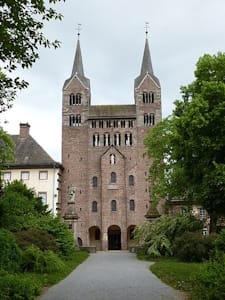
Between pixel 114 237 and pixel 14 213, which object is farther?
pixel 114 237

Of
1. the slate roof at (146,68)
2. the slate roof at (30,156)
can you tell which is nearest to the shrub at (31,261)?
the slate roof at (30,156)

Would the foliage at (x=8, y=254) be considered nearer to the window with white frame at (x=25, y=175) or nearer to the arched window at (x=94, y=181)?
the window with white frame at (x=25, y=175)

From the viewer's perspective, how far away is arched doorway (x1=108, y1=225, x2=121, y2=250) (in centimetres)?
5956

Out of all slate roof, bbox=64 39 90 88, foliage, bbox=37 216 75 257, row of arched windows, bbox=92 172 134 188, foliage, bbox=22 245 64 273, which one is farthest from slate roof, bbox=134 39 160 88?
foliage, bbox=22 245 64 273

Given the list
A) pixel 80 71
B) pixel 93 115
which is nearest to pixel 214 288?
pixel 93 115

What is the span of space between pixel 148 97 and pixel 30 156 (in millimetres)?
19860

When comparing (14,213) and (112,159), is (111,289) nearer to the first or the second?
(14,213)

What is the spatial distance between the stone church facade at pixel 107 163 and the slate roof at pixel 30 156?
4.39 metres

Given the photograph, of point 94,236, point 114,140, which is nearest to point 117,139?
point 114,140

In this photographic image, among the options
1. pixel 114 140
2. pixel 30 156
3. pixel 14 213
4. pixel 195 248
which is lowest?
pixel 195 248

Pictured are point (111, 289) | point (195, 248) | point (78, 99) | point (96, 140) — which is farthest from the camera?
point (78, 99)

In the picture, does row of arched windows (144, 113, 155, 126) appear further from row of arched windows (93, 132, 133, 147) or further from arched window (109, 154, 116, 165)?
arched window (109, 154, 116, 165)

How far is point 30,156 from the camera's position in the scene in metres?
57.0

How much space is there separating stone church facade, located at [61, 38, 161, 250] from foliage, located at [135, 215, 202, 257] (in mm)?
26896
